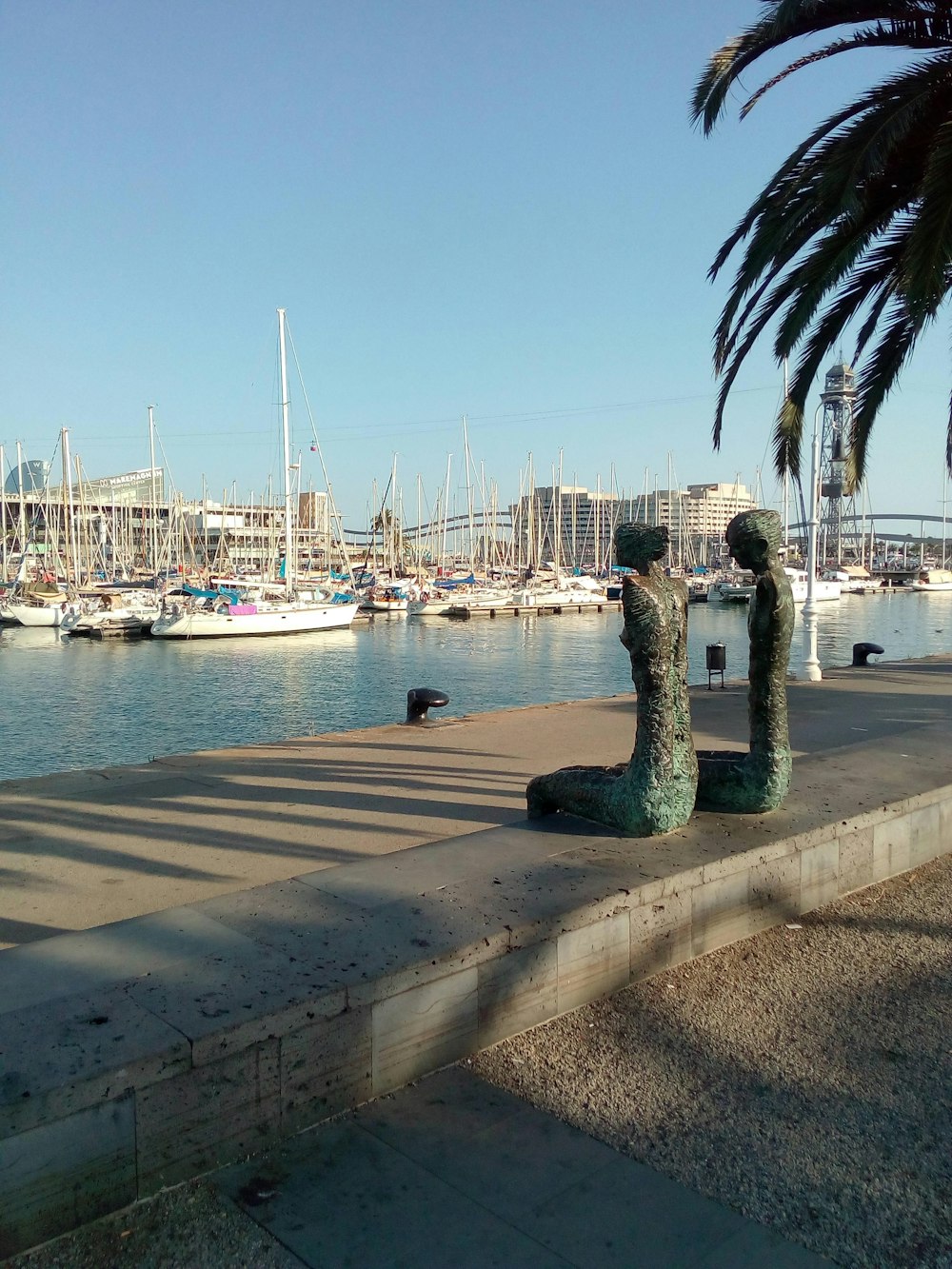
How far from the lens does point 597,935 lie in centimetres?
420

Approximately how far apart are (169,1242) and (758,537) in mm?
4644

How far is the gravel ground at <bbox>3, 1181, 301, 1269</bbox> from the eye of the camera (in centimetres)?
260

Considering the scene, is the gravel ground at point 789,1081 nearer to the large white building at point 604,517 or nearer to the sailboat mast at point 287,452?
the sailboat mast at point 287,452

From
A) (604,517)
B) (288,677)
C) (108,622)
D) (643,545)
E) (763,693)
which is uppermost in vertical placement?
(604,517)

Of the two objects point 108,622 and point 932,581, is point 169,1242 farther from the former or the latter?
point 932,581

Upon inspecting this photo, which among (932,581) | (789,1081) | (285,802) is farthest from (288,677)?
(932,581)

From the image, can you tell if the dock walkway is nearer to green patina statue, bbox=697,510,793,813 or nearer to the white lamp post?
green patina statue, bbox=697,510,793,813

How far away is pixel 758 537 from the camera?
5852mm

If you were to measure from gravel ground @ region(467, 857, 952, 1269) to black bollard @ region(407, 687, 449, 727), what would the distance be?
317 inches

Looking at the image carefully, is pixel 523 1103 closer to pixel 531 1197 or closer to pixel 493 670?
pixel 531 1197

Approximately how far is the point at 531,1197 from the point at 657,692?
272cm

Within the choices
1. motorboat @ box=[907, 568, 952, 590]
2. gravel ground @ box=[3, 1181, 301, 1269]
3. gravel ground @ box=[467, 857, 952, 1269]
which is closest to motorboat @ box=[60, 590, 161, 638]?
gravel ground @ box=[467, 857, 952, 1269]

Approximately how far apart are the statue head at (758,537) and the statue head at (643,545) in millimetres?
714

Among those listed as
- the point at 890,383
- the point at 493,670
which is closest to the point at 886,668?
the point at 890,383
